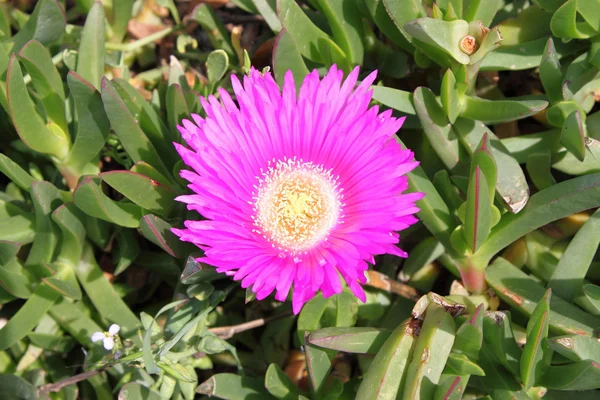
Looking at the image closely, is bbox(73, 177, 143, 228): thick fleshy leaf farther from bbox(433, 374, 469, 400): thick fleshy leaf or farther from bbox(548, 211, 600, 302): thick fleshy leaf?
bbox(548, 211, 600, 302): thick fleshy leaf

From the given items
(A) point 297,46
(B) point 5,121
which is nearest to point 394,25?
(A) point 297,46

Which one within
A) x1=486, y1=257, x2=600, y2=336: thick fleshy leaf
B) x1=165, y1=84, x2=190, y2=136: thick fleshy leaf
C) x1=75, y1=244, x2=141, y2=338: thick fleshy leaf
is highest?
x1=165, y1=84, x2=190, y2=136: thick fleshy leaf

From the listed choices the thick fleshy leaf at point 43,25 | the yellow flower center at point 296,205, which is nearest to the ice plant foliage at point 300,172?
the yellow flower center at point 296,205

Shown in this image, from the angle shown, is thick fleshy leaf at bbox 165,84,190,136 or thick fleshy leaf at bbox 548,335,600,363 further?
thick fleshy leaf at bbox 165,84,190,136

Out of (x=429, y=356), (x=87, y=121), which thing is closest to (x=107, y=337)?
(x=87, y=121)

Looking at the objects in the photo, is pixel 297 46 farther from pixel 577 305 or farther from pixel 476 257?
pixel 577 305

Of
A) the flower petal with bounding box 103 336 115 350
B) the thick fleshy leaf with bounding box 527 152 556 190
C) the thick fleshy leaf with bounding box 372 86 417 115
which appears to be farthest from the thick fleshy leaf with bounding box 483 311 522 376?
the flower petal with bounding box 103 336 115 350

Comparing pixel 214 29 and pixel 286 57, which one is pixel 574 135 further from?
pixel 214 29
